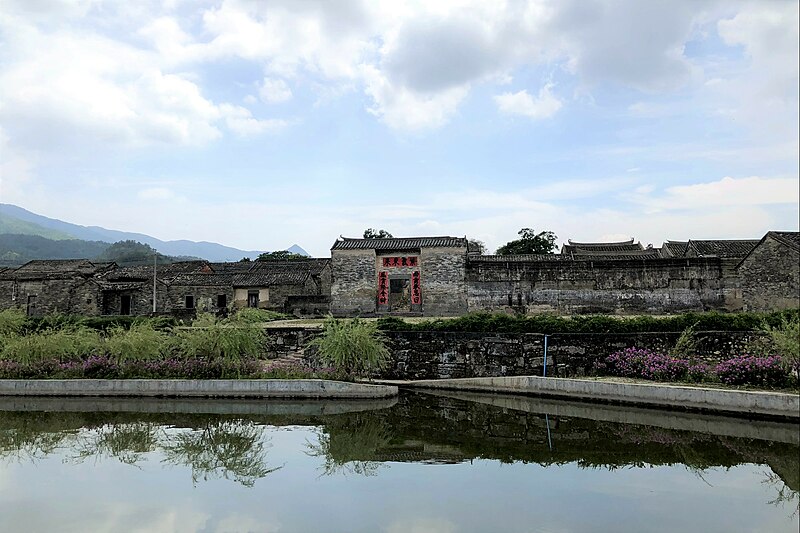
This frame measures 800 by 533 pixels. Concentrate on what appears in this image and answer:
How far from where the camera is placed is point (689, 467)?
791cm

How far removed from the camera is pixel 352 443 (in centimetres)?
933

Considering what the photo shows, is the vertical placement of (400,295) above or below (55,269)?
below

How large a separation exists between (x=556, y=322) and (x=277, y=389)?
23.0 feet

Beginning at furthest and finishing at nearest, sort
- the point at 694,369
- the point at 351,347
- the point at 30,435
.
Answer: the point at 351,347 → the point at 694,369 → the point at 30,435

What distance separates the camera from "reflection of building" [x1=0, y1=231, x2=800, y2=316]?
863 inches

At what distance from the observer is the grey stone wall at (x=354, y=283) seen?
84.3 feet

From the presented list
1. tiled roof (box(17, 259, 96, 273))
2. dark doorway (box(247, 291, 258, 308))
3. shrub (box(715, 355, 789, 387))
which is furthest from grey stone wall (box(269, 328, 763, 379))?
tiled roof (box(17, 259, 96, 273))

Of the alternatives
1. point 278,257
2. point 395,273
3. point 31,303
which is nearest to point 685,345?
point 395,273

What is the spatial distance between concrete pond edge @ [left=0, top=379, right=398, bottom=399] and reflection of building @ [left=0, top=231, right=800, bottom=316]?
4595 millimetres

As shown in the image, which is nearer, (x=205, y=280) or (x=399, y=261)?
(x=399, y=261)

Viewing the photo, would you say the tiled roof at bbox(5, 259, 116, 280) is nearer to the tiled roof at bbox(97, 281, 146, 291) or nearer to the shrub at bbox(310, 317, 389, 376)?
the tiled roof at bbox(97, 281, 146, 291)

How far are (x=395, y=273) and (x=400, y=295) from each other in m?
2.25

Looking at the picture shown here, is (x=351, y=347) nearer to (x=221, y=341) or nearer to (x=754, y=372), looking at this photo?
(x=221, y=341)

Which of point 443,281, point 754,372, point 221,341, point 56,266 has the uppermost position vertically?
point 56,266
